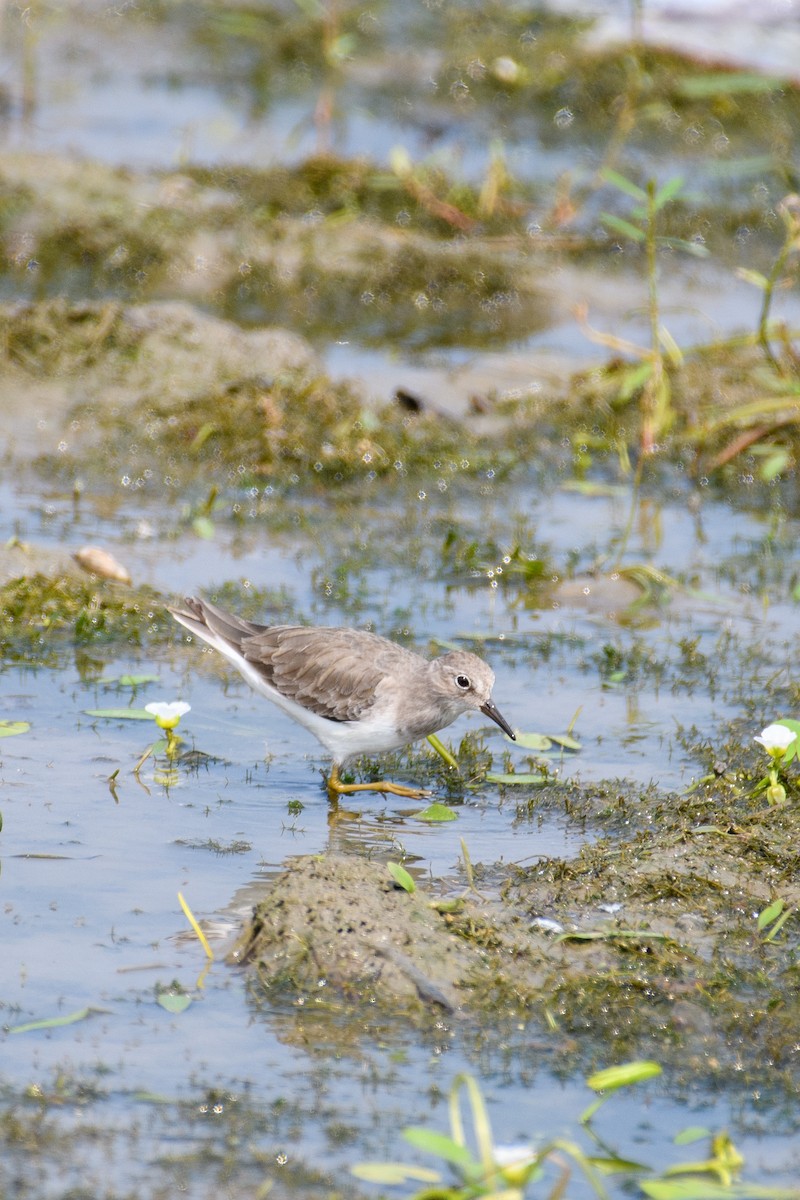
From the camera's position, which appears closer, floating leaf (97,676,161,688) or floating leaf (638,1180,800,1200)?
floating leaf (638,1180,800,1200)

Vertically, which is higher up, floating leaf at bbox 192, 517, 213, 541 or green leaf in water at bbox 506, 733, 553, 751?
green leaf in water at bbox 506, 733, 553, 751

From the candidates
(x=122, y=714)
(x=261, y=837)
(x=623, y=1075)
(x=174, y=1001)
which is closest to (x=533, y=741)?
(x=261, y=837)

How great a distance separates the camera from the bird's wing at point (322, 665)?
7020 millimetres

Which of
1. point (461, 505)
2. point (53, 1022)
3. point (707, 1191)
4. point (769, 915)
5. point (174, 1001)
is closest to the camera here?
point (707, 1191)

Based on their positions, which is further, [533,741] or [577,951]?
[533,741]

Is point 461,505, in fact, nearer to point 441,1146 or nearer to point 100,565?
point 100,565

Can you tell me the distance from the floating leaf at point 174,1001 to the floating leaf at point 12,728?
84.5 inches

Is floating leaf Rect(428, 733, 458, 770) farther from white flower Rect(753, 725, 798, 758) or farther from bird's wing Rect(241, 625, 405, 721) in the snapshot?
white flower Rect(753, 725, 798, 758)

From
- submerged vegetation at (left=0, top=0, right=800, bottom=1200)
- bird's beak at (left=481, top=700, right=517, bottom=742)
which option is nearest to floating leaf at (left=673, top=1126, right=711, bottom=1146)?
submerged vegetation at (left=0, top=0, right=800, bottom=1200)

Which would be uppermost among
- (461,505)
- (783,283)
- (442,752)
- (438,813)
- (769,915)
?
(783,283)

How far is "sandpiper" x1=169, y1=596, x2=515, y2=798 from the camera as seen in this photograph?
22.9 feet

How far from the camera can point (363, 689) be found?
7.05 metres

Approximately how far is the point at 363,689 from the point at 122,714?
114 centimetres

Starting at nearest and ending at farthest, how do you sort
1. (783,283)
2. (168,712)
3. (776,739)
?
(776,739)
(168,712)
(783,283)
